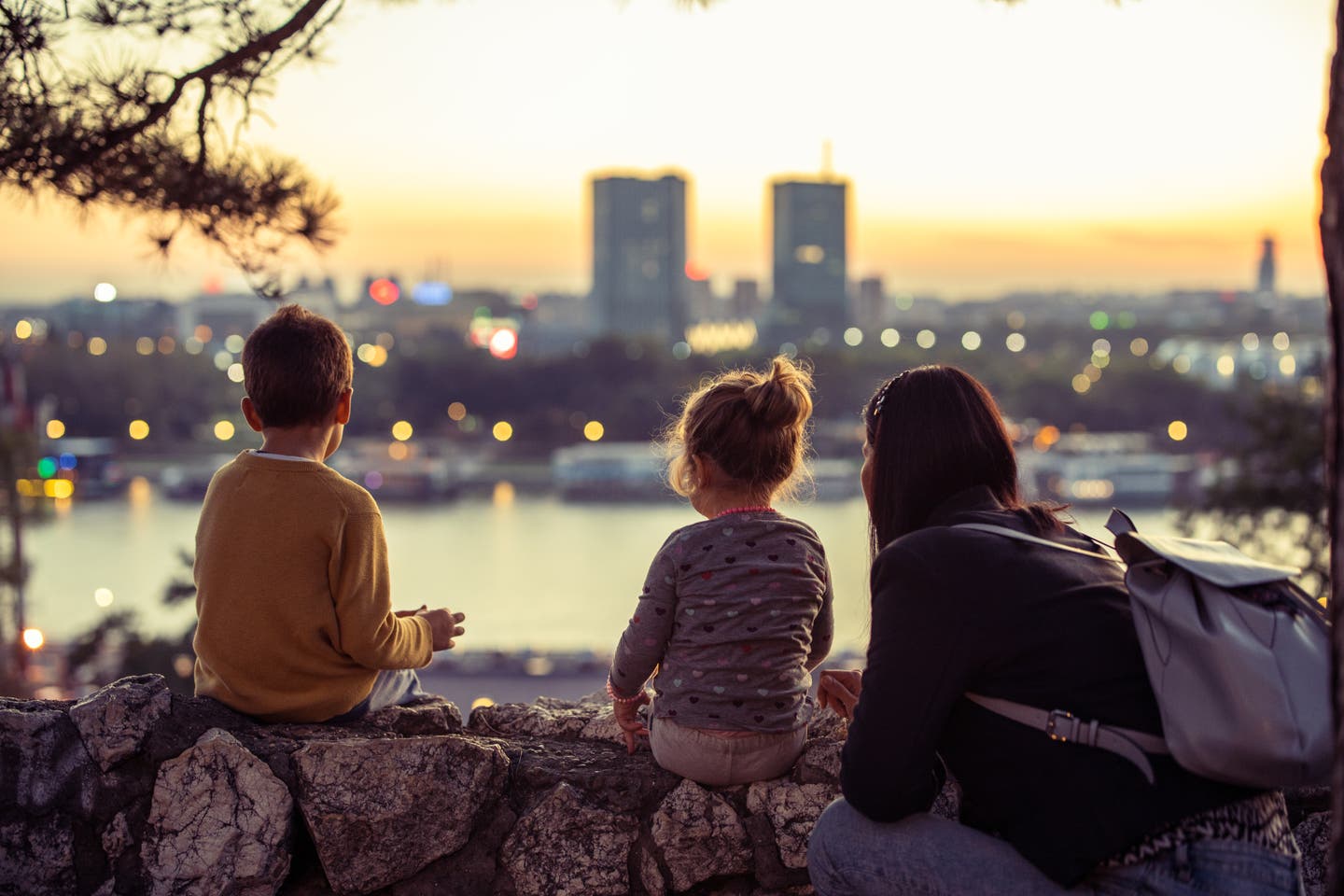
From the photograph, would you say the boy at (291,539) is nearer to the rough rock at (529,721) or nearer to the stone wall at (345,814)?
the stone wall at (345,814)

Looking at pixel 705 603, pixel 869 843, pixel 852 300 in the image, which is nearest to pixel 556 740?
pixel 705 603

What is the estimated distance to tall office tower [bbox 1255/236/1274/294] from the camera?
3756 cm

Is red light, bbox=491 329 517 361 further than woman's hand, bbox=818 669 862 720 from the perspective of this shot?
Yes

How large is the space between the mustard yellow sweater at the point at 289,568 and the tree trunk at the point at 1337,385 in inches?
33.9

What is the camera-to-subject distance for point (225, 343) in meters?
42.6

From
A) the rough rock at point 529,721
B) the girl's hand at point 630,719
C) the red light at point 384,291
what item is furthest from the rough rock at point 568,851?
the red light at point 384,291

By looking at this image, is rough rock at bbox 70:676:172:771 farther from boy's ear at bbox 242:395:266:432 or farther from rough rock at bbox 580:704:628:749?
rough rock at bbox 580:704:628:749

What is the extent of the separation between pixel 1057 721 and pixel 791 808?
1.47 feet

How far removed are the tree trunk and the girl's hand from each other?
767 millimetres

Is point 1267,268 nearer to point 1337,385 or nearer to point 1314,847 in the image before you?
point 1314,847

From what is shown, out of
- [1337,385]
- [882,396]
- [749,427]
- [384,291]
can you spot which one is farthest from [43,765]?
[384,291]

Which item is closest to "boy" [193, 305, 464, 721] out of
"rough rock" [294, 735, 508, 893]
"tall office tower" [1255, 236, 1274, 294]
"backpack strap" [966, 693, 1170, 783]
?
"rough rock" [294, 735, 508, 893]

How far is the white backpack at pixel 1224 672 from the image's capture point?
0.88 meters

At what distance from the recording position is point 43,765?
1257 mm
